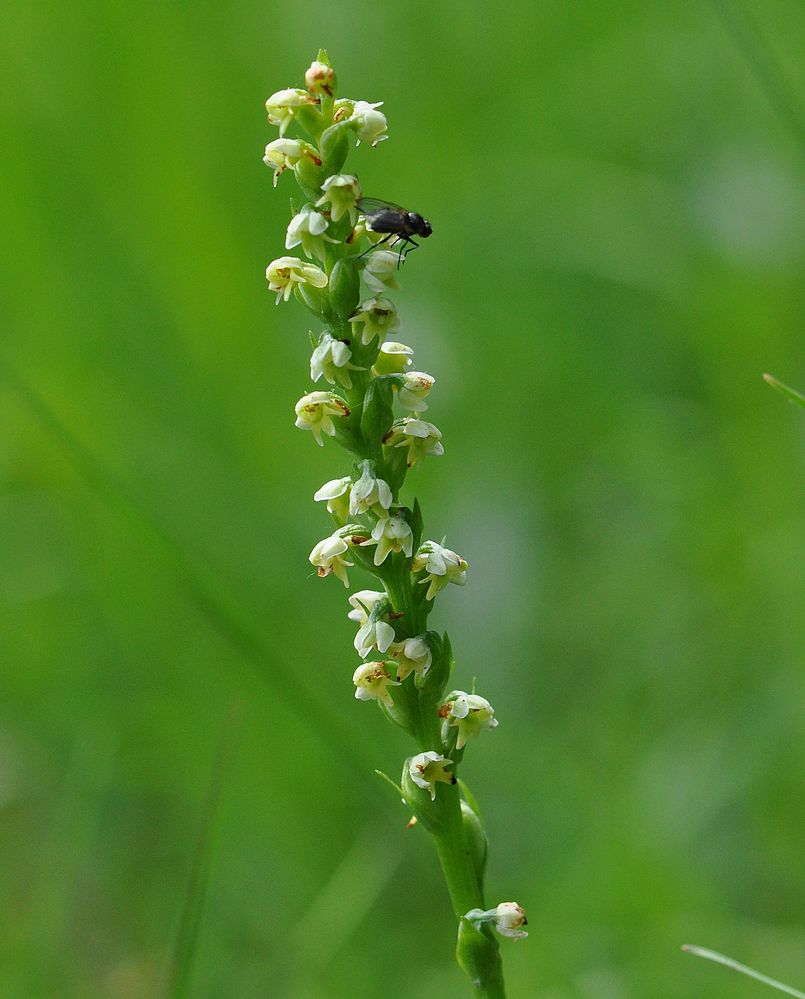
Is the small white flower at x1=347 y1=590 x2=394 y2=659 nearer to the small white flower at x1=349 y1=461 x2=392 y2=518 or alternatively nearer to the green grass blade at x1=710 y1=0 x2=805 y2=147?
the small white flower at x1=349 y1=461 x2=392 y2=518

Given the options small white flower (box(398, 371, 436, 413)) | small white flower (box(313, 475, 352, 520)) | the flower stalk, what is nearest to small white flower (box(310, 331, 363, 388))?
the flower stalk

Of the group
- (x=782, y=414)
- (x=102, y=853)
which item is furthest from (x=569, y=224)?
(x=102, y=853)

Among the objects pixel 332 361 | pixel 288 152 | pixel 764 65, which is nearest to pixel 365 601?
pixel 332 361

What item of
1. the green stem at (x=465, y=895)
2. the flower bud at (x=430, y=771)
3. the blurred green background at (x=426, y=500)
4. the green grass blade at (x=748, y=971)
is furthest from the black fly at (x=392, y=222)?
the green grass blade at (x=748, y=971)

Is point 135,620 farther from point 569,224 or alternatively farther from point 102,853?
point 569,224

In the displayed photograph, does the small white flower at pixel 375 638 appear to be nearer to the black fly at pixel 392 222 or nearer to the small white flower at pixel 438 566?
the small white flower at pixel 438 566

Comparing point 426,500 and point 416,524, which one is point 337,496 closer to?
point 416,524
